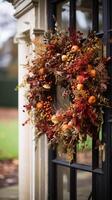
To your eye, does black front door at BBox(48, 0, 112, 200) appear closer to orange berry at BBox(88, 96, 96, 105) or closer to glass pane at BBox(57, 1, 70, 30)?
glass pane at BBox(57, 1, 70, 30)

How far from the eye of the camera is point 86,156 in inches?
156

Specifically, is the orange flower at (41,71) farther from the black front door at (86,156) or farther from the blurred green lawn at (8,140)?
the blurred green lawn at (8,140)

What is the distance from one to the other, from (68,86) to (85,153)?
0.62 metres

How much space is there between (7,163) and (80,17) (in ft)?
21.4

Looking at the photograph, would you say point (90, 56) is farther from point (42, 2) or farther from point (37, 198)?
point (37, 198)

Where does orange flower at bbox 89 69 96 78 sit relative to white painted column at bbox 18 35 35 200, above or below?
above

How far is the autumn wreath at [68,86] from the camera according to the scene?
11.7 feet

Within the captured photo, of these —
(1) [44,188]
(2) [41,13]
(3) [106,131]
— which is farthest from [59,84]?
(1) [44,188]

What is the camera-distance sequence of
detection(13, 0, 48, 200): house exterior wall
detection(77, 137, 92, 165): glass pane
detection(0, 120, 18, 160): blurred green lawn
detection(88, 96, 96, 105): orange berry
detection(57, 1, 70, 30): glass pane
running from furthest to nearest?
detection(0, 120, 18, 160): blurred green lawn → detection(13, 0, 48, 200): house exterior wall → detection(57, 1, 70, 30): glass pane → detection(77, 137, 92, 165): glass pane → detection(88, 96, 96, 105): orange berry

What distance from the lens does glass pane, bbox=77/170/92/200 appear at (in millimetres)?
3949

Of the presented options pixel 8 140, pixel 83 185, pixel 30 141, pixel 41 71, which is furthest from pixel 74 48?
pixel 8 140

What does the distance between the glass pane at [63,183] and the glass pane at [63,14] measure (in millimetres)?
1369

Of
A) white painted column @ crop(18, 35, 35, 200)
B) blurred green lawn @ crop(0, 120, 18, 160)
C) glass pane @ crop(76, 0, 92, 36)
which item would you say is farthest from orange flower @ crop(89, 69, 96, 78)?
blurred green lawn @ crop(0, 120, 18, 160)

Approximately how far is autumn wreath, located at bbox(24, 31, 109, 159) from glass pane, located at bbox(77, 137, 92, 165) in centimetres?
12
